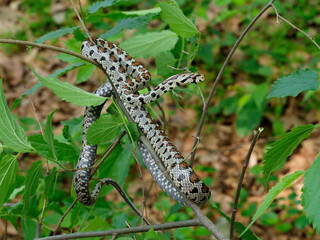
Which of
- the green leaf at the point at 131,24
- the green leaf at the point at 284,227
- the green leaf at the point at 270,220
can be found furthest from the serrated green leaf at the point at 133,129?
the green leaf at the point at 284,227

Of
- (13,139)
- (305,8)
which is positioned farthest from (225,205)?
(13,139)

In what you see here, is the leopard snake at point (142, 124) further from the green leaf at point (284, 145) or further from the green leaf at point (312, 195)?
the green leaf at point (312, 195)

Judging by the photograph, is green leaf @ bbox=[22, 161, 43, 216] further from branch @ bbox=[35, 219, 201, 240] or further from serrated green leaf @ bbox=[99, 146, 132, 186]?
serrated green leaf @ bbox=[99, 146, 132, 186]

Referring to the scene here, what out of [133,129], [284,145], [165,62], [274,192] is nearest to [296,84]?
[284,145]

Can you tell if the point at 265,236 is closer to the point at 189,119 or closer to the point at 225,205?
the point at 225,205

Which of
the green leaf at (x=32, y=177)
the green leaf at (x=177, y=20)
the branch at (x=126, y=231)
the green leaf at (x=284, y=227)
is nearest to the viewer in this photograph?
the green leaf at (x=32, y=177)

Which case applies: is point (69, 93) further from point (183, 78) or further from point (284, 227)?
point (284, 227)
